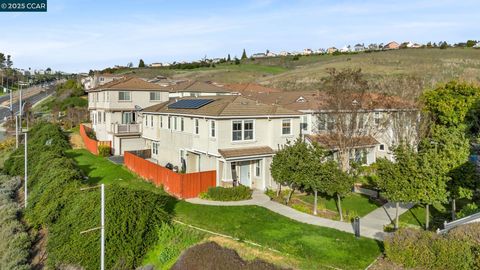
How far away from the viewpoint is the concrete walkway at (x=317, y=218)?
1772 cm

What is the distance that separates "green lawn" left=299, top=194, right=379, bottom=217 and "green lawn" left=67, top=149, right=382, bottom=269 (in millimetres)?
3703

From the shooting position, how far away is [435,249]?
41.7 feet

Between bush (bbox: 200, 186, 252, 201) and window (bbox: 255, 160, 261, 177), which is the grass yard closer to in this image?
bush (bbox: 200, 186, 252, 201)

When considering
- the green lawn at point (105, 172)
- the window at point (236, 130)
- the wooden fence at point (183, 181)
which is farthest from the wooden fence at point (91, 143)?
the window at point (236, 130)

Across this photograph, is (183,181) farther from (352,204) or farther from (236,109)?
(352,204)

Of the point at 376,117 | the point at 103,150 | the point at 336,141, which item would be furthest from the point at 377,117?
the point at 103,150

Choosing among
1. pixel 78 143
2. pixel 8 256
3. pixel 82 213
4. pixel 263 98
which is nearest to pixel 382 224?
pixel 82 213

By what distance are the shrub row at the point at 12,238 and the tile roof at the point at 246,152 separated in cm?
1195

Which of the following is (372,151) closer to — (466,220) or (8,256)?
(466,220)

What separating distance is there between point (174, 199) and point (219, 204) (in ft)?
9.71

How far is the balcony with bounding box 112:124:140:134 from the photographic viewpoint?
38.9 meters

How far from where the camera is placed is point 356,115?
1066 inches

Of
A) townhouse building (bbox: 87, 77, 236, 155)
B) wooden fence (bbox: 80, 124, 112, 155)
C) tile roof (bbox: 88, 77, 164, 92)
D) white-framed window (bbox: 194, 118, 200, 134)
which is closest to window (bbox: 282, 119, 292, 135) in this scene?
white-framed window (bbox: 194, 118, 200, 134)

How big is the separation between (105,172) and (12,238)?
38.6ft
